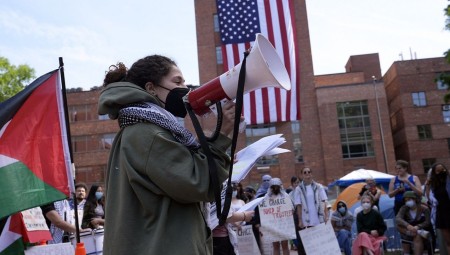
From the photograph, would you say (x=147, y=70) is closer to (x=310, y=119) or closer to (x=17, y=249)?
(x=17, y=249)

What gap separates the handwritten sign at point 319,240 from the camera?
9.07 metres

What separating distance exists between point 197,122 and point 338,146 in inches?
2004

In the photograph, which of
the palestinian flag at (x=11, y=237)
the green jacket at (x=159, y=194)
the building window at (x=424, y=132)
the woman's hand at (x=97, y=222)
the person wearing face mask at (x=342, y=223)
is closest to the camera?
the green jacket at (x=159, y=194)

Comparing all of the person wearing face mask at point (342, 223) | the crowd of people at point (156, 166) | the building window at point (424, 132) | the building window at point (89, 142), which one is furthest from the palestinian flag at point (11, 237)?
the building window at point (424, 132)

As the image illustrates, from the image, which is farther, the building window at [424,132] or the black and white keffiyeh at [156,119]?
the building window at [424,132]

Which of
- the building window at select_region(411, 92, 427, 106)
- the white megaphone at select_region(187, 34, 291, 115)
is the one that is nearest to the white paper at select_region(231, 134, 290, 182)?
the white megaphone at select_region(187, 34, 291, 115)

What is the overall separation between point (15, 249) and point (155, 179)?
11.4 ft

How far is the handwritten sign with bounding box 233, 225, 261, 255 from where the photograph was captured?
989 cm

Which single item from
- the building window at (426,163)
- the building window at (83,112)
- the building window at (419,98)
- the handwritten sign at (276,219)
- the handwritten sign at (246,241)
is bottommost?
the handwritten sign at (246,241)

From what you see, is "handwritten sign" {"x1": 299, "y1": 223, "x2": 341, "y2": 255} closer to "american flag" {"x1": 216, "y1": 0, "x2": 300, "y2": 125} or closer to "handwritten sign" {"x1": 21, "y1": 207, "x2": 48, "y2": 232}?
"american flag" {"x1": 216, "y1": 0, "x2": 300, "y2": 125}

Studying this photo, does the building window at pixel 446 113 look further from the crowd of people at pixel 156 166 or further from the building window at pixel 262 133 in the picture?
the crowd of people at pixel 156 166

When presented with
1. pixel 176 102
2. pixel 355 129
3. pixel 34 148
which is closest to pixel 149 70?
pixel 176 102

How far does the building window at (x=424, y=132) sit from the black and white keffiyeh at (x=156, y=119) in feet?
188

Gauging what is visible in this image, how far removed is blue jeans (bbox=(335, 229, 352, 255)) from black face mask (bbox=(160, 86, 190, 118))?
395 inches
